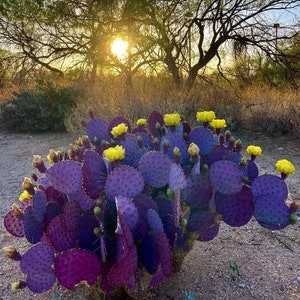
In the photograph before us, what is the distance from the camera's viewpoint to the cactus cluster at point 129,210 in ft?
4.80

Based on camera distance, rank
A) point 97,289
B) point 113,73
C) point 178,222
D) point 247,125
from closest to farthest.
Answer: point 178,222 → point 97,289 → point 247,125 → point 113,73

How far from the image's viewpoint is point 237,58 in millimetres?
10266

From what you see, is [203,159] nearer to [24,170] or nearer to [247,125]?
[24,170]

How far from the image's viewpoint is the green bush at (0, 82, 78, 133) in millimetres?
7961

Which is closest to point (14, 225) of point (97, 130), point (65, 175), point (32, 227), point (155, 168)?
point (32, 227)

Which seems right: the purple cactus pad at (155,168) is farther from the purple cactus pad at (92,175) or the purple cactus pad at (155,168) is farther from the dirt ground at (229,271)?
the dirt ground at (229,271)

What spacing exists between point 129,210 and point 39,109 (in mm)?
7133

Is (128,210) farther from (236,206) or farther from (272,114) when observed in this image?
(272,114)

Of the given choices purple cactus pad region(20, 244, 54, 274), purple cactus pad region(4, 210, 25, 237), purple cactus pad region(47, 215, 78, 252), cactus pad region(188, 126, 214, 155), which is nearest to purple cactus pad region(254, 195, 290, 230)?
cactus pad region(188, 126, 214, 155)

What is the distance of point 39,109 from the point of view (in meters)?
8.15

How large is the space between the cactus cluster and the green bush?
6.24 m

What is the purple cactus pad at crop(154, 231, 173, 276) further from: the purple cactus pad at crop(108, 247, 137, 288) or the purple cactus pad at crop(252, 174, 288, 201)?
the purple cactus pad at crop(252, 174, 288, 201)

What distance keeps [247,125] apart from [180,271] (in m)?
5.03

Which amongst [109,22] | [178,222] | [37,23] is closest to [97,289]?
[178,222]
